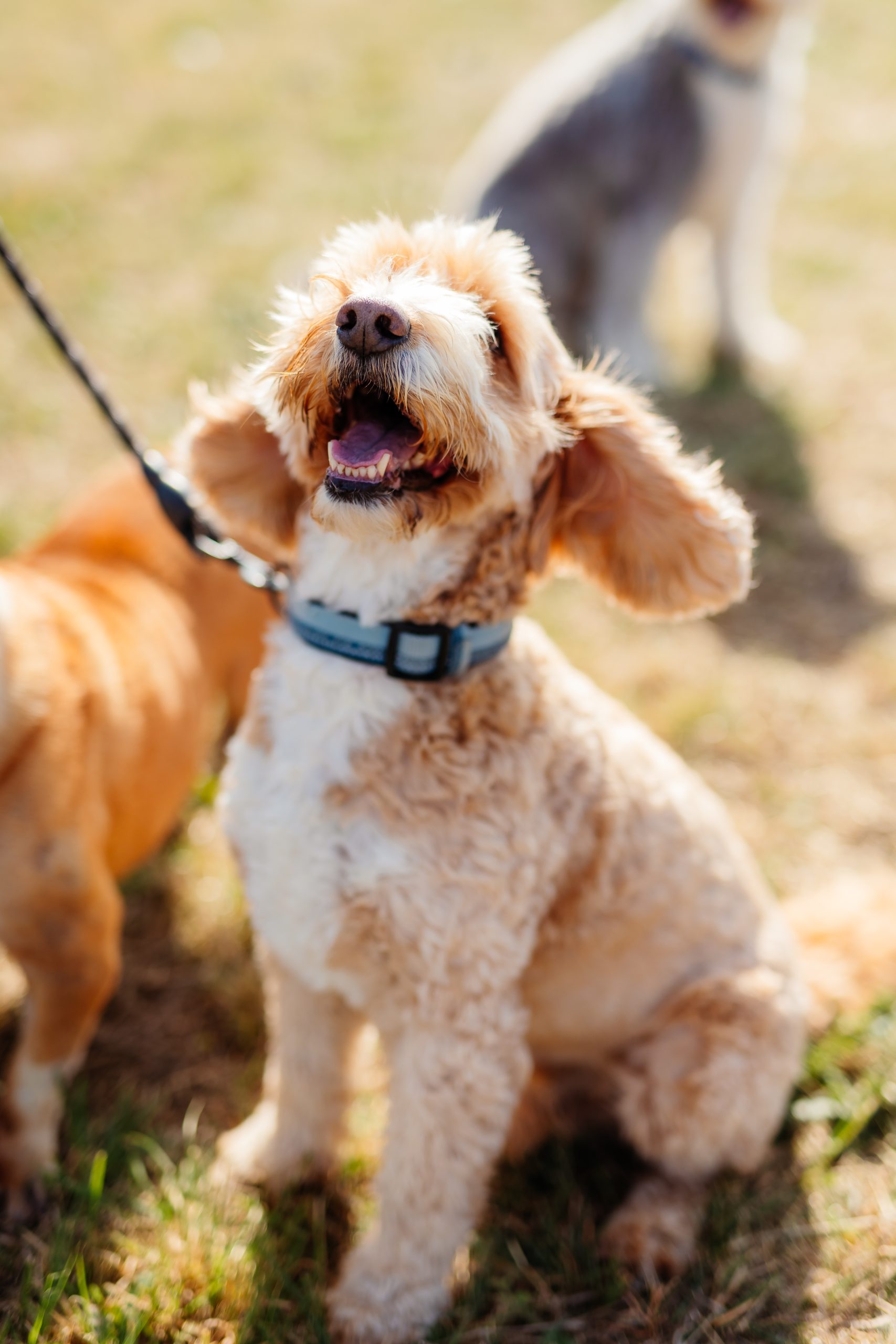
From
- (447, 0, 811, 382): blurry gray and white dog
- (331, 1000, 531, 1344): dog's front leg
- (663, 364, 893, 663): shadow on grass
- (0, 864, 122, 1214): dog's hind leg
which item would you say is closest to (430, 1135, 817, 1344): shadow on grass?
(331, 1000, 531, 1344): dog's front leg

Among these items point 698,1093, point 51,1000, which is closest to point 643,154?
point 698,1093

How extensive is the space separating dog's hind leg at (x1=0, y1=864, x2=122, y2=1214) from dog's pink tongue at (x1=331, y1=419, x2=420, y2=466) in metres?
1.20

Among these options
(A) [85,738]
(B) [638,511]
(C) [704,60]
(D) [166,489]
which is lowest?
(A) [85,738]

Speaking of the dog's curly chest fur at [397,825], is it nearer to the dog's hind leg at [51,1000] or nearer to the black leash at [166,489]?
the black leash at [166,489]

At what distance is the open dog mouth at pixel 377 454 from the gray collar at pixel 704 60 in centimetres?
437

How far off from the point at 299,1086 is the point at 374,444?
144cm

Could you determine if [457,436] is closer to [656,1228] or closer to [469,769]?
[469,769]

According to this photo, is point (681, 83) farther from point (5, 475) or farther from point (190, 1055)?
point (190, 1055)

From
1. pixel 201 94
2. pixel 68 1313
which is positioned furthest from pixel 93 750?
pixel 201 94

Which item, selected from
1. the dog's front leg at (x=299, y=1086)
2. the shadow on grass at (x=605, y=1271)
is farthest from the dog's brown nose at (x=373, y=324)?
the shadow on grass at (x=605, y=1271)

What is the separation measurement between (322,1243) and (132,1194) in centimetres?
43

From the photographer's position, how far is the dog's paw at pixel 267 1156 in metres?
2.43

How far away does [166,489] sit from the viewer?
2463mm

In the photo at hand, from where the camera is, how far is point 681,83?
5.20 m
